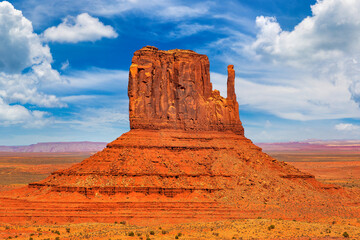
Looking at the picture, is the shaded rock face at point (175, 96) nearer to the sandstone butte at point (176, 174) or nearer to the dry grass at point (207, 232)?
the sandstone butte at point (176, 174)

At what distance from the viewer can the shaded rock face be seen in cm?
7138

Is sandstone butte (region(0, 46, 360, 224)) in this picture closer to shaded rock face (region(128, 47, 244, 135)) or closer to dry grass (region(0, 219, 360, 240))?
shaded rock face (region(128, 47, 244, 135))

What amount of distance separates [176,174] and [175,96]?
16.0 metres

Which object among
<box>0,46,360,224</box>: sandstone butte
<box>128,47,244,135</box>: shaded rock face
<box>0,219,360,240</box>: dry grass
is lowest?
<box>0,219,360,240</box>: dry grass

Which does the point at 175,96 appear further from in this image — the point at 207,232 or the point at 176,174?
the point at 207,232

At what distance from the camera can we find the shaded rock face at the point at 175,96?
234ft

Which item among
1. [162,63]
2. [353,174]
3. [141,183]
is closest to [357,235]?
[141,183]

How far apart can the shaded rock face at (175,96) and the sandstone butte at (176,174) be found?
17cm

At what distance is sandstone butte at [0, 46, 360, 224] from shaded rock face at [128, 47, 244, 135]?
6.6 inches

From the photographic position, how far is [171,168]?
6462 cm

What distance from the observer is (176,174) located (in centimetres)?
6312

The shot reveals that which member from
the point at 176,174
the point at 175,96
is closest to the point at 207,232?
the point at 176,174

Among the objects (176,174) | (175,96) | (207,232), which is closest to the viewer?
(207,232)

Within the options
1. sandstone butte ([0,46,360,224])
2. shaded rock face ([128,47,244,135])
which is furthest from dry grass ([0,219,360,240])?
shaded rock face ([128,47,244,135])
